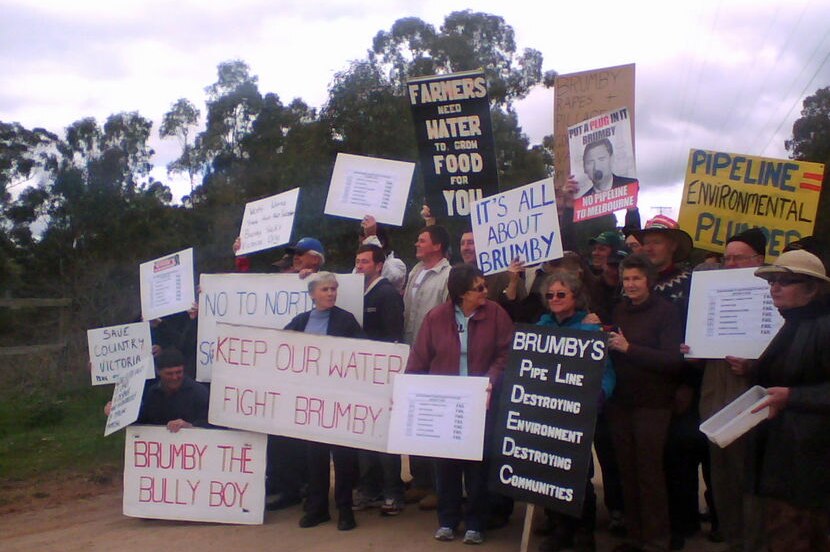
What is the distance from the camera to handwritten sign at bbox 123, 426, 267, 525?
23.9 ft

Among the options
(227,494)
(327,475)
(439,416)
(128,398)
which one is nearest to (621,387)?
(439,416)

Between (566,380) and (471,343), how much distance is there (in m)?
0.83

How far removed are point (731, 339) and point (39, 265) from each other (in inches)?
723

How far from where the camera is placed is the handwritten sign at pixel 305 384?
6.94m

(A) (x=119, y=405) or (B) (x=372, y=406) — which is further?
(A) (x=119, y=405)

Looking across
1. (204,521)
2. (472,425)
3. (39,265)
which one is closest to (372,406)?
(472,425)

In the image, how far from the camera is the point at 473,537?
6.43m

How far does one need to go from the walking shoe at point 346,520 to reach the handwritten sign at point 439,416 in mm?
876

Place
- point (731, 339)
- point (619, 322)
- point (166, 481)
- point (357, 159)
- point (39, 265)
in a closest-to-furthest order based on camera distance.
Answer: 1. point (731, 339)
2. point (619, 322)
3. point (166, 481)
4. point (357, 159)
5. point (39, 265)

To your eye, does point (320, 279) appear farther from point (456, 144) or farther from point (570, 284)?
point (456, 144)

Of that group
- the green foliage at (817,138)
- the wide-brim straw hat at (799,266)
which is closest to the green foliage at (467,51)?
the green foliage at (817,138)

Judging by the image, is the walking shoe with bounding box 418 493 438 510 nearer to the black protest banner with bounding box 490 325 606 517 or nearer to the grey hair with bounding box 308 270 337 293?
the black protest banner with bounding box 490 325 606 517

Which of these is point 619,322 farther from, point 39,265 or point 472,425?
point 39,265

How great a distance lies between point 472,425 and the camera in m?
6.26
